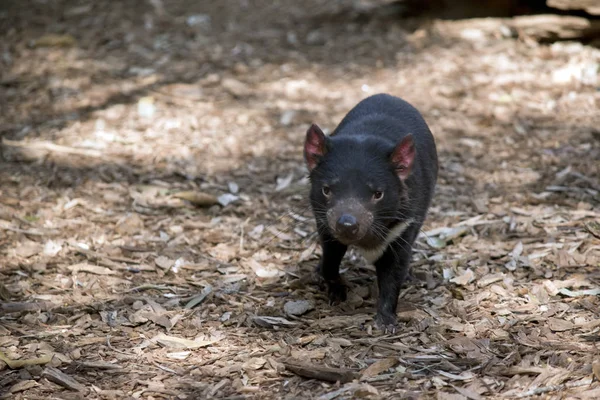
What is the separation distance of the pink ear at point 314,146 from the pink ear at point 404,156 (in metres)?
0.33

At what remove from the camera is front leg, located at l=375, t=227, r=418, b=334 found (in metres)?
3.54

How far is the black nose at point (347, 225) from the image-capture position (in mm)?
3168

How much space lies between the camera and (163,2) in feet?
27.6

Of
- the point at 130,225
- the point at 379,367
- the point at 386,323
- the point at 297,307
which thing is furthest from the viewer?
the point at 130,225

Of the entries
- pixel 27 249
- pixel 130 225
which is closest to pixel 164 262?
pixel 130 225

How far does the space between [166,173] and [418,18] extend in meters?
3.86

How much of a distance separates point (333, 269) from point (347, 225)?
68 cm

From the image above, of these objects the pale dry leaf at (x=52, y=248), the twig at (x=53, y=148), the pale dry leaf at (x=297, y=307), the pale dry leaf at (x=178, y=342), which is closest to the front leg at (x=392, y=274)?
the pale dry leaf at (x=297, y=307)

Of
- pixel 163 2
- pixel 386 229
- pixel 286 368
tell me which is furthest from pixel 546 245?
pixel 163 2

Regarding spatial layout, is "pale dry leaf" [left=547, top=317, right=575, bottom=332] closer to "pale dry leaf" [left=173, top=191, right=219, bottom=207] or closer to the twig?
"pale dry leaf" [left=173, top=191, right=219, bottom=207]

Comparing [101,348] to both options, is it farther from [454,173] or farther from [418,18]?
[418,18]

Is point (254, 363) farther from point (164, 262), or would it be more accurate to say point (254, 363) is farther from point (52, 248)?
point (52, 248)

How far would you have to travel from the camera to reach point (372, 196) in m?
3.33

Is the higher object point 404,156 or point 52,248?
point 404,156
